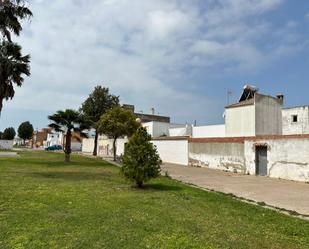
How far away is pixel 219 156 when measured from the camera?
27000 mm

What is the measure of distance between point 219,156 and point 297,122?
41.2 ft


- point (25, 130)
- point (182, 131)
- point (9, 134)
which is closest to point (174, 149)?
point (182, 131)

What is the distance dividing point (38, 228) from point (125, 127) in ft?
88.1

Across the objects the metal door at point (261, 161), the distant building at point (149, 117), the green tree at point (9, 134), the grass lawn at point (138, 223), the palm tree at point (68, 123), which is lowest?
the grass lawn at point (138, 223)

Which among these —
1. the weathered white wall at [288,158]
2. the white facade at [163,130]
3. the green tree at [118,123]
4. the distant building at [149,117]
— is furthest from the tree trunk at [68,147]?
the distant building at [149,117]

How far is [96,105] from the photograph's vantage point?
1817 inches

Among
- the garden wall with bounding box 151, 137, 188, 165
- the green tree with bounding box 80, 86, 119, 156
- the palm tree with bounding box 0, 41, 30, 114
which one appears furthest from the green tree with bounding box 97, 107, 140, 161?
the green tree with bounding box 80, 86, 119, 156

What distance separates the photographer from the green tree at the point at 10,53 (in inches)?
754

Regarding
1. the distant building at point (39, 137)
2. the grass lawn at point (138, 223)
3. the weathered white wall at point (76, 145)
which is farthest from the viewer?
the distant building at point (39, 137)

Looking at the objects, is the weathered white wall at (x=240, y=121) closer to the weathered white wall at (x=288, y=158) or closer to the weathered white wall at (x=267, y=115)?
the weathered white wall at (x=267, y=115)

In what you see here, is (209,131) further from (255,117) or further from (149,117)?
(149,117)

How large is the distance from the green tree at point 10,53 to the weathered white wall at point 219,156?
633 inches

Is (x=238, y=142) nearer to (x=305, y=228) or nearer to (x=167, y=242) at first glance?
(x=305, y=228)

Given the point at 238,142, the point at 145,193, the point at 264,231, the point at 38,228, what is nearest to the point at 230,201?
the point at 145,193
